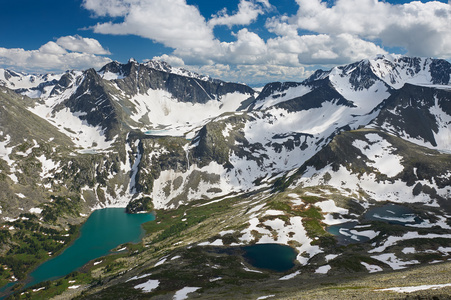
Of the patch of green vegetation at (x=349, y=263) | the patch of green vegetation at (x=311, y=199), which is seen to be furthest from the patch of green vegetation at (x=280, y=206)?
the patch of green vegetation at (x=349, y=263)

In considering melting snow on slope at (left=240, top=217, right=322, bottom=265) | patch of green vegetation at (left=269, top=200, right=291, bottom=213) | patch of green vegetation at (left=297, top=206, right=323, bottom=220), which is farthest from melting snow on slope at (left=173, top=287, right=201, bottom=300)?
patch of green vegetation at (left=297, top=206, right=323, bottom=220)

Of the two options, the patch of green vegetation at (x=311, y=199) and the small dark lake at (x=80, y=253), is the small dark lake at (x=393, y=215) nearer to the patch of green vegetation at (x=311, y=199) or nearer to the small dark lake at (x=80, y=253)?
the patch of green vegetation at (x=311, y=199)

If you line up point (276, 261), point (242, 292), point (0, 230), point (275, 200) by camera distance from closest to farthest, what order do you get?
point (242, 292) < point (276, 261) < point (275, 200) < point (0, 230)

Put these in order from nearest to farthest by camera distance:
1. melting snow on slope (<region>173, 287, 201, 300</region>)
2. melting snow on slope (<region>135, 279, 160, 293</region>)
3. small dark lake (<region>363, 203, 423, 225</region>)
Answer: melting snow on slope (<region>173, 287, 201, 300</region>) → melting snow on slope (<region>135, 279, 160, 293</region>) → small dark lake (<region>363, 203, 423, 225</region>)

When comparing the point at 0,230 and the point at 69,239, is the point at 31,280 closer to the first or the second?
the point at 69,239

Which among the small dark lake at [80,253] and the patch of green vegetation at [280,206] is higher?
the patch of green vegetation at [280,206]

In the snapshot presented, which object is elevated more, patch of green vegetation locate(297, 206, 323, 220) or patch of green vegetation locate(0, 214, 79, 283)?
patch of green vegetation locate(0, 214, 79, 283)

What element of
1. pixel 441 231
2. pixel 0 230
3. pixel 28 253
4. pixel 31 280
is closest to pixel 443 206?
pixel 441 231

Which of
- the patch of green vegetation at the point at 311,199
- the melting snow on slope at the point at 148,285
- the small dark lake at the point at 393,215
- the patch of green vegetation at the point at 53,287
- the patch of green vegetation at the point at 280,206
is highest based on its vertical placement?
the melting snow on slope at the point at 148,285

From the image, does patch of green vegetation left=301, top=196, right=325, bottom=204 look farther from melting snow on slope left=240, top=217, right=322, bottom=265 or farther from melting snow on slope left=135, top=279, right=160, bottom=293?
melting snow on slope left=135, top=279, right=160, bottom=293
